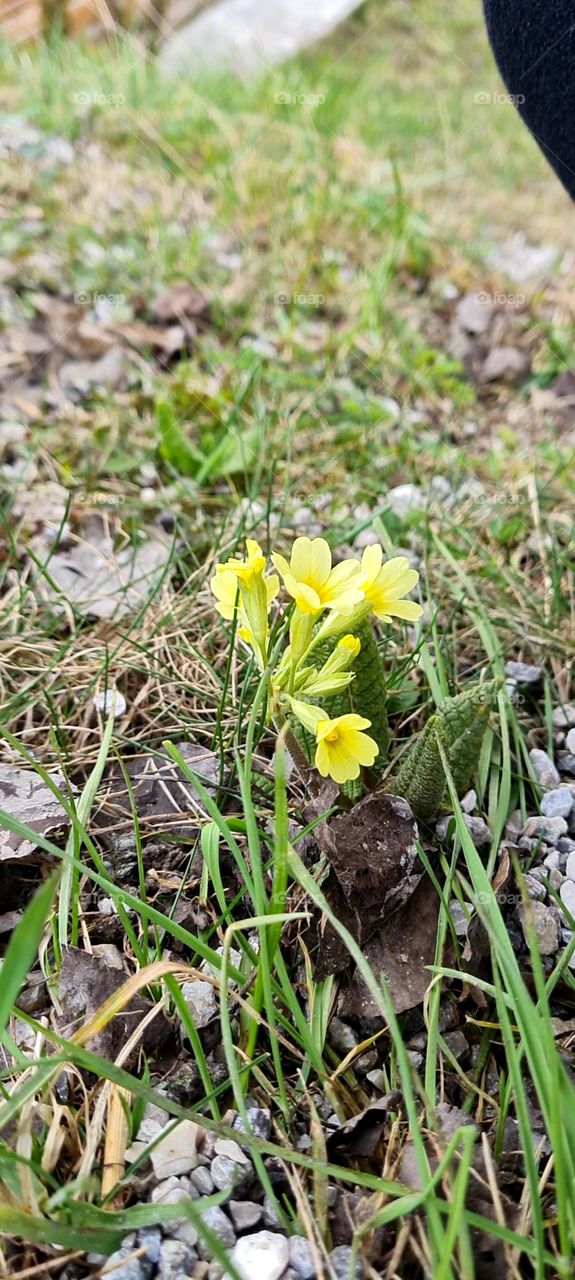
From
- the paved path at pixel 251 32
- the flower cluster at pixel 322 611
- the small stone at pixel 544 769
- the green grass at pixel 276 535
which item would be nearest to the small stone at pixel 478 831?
the green grass at pixel 276 535

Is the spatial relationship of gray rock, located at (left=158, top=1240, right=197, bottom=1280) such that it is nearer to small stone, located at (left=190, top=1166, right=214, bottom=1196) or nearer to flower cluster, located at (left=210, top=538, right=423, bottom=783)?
small stone, located at (left=190, top=1166, right=214, bottom=1196)

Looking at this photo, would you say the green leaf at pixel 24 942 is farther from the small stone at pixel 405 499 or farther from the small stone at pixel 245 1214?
the small stone at pixel 405 499

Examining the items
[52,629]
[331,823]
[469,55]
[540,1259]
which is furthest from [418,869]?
[469,55]

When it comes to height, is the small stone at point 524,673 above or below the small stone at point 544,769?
above
